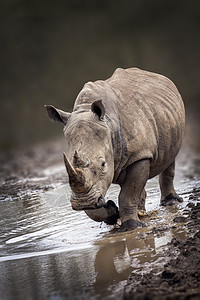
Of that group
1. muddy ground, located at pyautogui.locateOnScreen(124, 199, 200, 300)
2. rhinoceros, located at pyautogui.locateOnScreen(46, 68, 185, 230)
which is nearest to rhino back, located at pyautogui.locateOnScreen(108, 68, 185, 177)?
rhinoceros, located at pyautogui.locateOnScreen(46, 68, 185, 230)

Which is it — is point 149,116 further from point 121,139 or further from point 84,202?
point 84,202

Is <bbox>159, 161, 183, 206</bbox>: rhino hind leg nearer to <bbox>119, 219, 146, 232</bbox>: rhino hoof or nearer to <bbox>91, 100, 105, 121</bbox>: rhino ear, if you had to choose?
<bbox>119, 219, 146, 232</bbox>: rhino hoof

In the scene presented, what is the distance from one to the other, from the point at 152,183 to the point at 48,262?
390 cm

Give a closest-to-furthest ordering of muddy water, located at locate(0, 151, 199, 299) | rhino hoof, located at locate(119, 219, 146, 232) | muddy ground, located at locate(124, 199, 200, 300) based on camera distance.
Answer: muddy ground, located at locate(124, 199, 200, 300) → muddy water, located at locate(0, 151, 199, 299) → rhino hoof, located at locate(119, 219, 146, 232)

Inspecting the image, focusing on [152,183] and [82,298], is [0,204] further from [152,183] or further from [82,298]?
[82,298]

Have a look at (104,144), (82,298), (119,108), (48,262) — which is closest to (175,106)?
(119,108)

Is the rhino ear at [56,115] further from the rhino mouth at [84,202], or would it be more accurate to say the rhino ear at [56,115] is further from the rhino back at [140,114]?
the rhino mouth at [84,202]

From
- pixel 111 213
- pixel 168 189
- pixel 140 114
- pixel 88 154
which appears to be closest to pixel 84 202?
pixel 88 154

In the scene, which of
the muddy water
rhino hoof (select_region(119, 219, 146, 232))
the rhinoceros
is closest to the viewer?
the muddy water

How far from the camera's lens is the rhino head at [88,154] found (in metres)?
4.59

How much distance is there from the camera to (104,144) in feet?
16.4

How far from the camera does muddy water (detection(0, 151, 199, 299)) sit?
3.64 meters

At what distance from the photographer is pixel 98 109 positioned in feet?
16.6

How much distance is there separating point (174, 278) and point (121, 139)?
2096 millimetres
